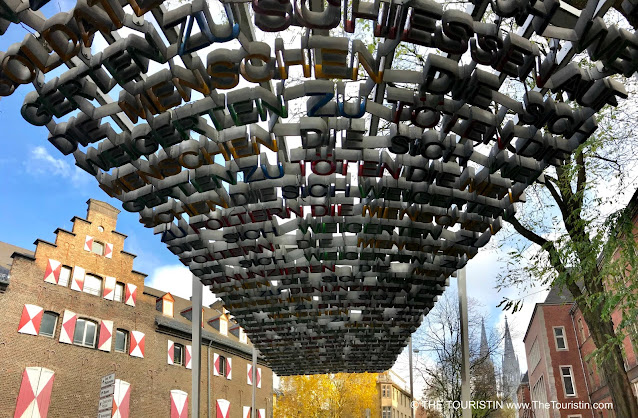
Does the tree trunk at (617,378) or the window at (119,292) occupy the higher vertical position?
the window at (119,292)

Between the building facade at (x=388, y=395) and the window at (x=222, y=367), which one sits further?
the building facade at (x=388, y=395)

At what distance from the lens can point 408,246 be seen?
28.7ft

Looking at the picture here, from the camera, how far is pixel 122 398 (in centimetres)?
2662

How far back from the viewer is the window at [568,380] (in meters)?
43.7

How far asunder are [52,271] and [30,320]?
268 cm

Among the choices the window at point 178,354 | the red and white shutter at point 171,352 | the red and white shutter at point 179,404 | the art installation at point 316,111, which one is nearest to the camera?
the art installation at point 316,111

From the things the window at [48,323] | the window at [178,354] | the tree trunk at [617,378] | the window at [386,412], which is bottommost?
the window at [386,412]

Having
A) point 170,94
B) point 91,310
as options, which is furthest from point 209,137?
point 91,310

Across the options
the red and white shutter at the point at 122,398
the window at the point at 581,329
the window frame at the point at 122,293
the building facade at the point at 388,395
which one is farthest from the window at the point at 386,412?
the window frame at the point at 122,293

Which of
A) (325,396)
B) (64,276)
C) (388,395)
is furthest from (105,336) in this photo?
(388,395)

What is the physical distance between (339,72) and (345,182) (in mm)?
2356

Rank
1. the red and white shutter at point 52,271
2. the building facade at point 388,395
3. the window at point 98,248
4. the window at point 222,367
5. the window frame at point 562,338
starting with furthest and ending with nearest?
the building facade at point 388,395 < the window frame at point 562,338 < the window at point 222,367 < the window at point 98,248 < the red and white shutter at point 52,271

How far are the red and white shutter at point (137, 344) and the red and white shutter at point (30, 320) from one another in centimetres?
570

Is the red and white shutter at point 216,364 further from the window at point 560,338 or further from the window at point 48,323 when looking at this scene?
the window at point 560,338
